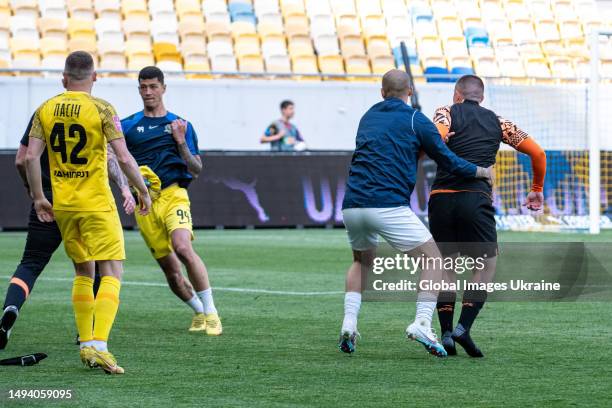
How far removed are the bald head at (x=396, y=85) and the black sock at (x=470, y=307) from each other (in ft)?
4.43

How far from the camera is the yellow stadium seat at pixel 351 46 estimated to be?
91.1 feet

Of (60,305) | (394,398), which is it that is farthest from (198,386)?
(60,305)

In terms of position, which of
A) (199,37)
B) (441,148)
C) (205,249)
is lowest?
(205,249)

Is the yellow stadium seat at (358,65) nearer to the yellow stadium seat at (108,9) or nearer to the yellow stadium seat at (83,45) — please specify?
the yellow stadium seat at (108,9)

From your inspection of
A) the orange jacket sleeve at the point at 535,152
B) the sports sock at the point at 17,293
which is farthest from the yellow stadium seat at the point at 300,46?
the orange jacket sleeve at the point at 535,152

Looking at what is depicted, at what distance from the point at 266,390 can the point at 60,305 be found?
5.10 metres

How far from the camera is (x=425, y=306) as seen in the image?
7.72 m

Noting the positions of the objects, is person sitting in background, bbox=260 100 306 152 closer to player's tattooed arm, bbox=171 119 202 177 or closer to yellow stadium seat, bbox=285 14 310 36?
yellow stadium seat, bbox=285 14 310 36

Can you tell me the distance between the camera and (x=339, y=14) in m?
29.1

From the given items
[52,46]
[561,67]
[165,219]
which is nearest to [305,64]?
[52,46]

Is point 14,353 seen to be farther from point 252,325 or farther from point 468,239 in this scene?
point 468,239

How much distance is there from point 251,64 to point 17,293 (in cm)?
1872

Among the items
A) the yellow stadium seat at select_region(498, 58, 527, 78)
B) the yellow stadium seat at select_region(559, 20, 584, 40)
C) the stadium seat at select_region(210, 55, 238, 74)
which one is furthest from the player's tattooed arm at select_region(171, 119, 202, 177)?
the yellow stadium seat at select_region(559, 20, 584, 40)

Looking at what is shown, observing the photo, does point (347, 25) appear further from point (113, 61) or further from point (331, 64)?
point (113, 61)
